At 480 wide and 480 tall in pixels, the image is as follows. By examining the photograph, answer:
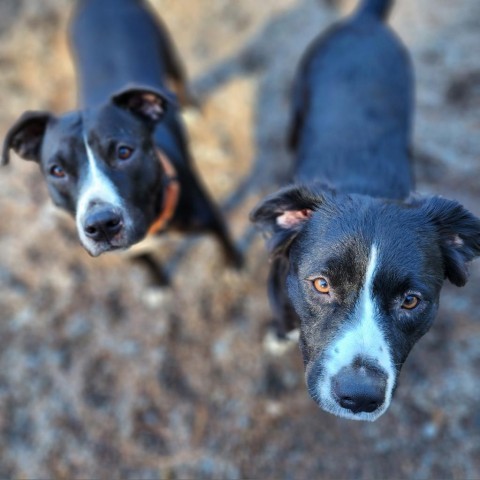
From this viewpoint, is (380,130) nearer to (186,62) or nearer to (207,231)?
(207,231)

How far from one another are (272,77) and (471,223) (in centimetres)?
383

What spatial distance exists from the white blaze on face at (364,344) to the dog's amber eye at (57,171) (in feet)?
6.72

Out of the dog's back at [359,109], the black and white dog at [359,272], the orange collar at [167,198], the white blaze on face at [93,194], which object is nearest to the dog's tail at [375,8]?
the dog's back at [359,109]

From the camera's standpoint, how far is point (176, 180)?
3592 millimetres

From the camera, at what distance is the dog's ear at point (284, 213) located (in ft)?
8.54

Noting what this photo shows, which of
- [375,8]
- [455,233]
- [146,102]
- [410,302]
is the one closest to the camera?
[410,302]

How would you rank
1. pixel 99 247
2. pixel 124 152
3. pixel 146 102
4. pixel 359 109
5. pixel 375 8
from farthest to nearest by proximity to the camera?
pixel 375 8, pixel 359 109, pixel 146 102, pixel 124 152, pixel 99 247

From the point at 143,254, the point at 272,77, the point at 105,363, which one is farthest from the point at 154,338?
the point at 272,77

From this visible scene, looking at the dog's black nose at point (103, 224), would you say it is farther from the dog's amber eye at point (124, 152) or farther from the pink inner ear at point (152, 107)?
the pink inner ear at point (152, 107)

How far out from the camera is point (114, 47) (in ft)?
13.6

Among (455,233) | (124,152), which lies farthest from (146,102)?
(455,233)

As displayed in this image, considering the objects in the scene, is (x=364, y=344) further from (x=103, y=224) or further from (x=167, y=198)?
(x=167, y=198)

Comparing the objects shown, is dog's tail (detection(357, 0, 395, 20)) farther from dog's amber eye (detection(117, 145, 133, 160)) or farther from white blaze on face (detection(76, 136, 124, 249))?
white blaze on face (detection(76, 136, 124, 249))

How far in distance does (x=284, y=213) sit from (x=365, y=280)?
0.68m
